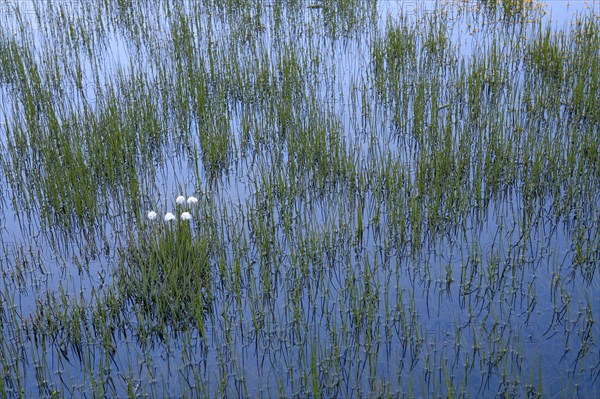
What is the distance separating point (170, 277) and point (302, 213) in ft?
3.70

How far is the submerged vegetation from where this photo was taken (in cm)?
331

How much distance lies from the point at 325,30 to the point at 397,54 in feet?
4.19

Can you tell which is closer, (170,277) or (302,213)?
(170,277)

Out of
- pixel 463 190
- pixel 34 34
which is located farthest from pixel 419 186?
pixel 34 34

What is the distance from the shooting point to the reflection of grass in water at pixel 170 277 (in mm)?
3605

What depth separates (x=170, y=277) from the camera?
3715 mm

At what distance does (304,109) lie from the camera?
233 inches

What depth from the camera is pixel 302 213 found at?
4555mm

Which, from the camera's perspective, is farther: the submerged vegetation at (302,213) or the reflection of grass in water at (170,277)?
the reflection of grass in water at (170,277)

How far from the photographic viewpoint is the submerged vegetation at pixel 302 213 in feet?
10.9

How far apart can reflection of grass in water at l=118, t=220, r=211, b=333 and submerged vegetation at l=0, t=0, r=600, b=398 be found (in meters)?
0.02

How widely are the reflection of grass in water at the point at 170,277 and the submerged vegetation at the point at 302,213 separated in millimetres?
16

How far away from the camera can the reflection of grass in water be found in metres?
3.61

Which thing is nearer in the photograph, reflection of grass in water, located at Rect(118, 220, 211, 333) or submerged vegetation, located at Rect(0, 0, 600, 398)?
submerged vegetation, located at Rect(0, 0, 600, 398)
